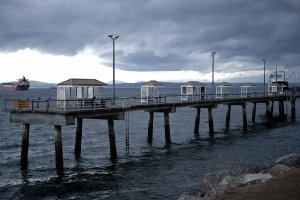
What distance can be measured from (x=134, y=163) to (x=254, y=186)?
15.7 m

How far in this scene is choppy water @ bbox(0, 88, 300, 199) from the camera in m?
23.8

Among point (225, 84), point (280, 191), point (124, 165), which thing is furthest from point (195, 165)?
point (225, 84)

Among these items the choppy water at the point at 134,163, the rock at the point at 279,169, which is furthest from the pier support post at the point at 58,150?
the rock at the point at 279,169

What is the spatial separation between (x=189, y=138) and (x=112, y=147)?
15.2 meters

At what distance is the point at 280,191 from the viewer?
15086 mm

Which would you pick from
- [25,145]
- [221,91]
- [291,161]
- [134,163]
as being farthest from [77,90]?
[221,91]

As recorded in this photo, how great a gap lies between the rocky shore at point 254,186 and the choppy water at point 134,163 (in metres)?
3.57

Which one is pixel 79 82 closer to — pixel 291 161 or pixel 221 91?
pixel 291 161

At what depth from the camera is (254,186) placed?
16875 millimetres

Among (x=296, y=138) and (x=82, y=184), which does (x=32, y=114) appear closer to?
(x=82, y=184)

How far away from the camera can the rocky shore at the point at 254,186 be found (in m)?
15.0

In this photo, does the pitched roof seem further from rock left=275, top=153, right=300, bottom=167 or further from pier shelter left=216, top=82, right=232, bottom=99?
pier shelter left=216, top=82, right=232, bottom=99

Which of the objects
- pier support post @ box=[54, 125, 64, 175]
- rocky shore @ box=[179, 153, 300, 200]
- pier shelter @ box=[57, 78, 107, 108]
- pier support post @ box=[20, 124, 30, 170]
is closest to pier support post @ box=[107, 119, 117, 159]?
pier shelter @ box=[57, 78, 107, 108]

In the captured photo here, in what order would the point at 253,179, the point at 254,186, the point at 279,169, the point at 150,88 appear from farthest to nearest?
the point at 150,88 → the point at 279,169 → the point at 253,179 → the point at 254,186
